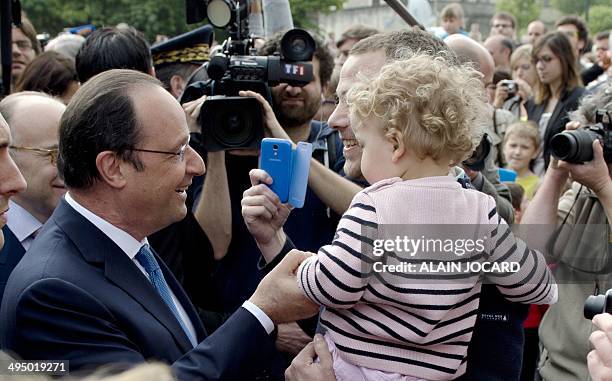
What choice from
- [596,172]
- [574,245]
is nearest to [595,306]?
[596,172]

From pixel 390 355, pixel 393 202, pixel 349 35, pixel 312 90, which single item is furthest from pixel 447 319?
pixel 349 35

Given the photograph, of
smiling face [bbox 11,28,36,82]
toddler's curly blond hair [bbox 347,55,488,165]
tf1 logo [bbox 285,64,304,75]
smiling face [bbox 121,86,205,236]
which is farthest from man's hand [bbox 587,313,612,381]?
smiling face [bbox 11,28,36,82]

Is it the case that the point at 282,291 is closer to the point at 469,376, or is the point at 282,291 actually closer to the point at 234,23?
the point at 469,376

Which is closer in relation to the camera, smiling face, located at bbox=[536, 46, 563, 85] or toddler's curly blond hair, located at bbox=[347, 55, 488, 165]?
toddler's curly blond hair, located at bbox=[347, 55, 488, 165]

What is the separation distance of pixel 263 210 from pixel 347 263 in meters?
0.75

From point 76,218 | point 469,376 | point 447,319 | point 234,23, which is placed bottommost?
point 469,376

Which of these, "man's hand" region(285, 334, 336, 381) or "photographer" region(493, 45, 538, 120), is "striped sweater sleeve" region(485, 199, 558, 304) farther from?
"photographer" region(493, 45, 538, 120)

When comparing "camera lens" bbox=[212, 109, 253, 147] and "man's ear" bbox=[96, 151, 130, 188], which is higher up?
"man's ear" bbox=[96, 151, 130, 188]

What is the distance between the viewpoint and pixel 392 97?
7.34 ft

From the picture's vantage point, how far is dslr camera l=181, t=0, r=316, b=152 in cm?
Result: 347

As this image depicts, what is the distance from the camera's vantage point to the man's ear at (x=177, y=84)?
16.5ft

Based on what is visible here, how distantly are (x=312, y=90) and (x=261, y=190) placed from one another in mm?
1268

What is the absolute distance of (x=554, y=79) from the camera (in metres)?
7.14

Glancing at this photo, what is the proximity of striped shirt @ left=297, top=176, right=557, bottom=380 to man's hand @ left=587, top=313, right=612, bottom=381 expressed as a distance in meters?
0.21
